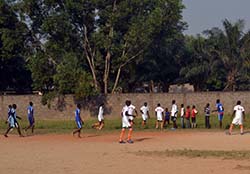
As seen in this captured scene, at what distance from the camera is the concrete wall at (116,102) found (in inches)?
Answer: 1788

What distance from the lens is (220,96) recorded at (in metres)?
45.4

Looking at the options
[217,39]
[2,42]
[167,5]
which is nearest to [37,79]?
[2,42]

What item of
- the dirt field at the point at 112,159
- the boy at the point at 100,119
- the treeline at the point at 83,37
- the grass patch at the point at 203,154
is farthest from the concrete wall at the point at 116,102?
the grass patch at the point at 203,154

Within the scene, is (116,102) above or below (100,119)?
above

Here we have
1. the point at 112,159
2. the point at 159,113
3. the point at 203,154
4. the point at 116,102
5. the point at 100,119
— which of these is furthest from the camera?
the point at 116,102

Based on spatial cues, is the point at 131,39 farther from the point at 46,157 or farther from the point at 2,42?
the point at 46,157

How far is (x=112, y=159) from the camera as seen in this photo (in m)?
17.8

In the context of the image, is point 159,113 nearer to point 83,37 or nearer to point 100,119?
point 100,119

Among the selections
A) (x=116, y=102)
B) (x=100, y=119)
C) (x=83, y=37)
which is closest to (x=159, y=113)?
(x=100, y=119)

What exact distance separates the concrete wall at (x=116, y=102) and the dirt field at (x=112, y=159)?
20426 millimetres

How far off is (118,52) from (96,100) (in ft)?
13.9

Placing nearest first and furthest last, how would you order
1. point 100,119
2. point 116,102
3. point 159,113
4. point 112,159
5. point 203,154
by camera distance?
point 112,159
point 203,154
point 100,119
point 159,113
point 116,102

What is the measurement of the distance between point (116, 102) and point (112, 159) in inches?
1131

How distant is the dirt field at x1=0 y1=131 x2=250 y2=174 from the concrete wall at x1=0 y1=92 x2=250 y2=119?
2043 cm
